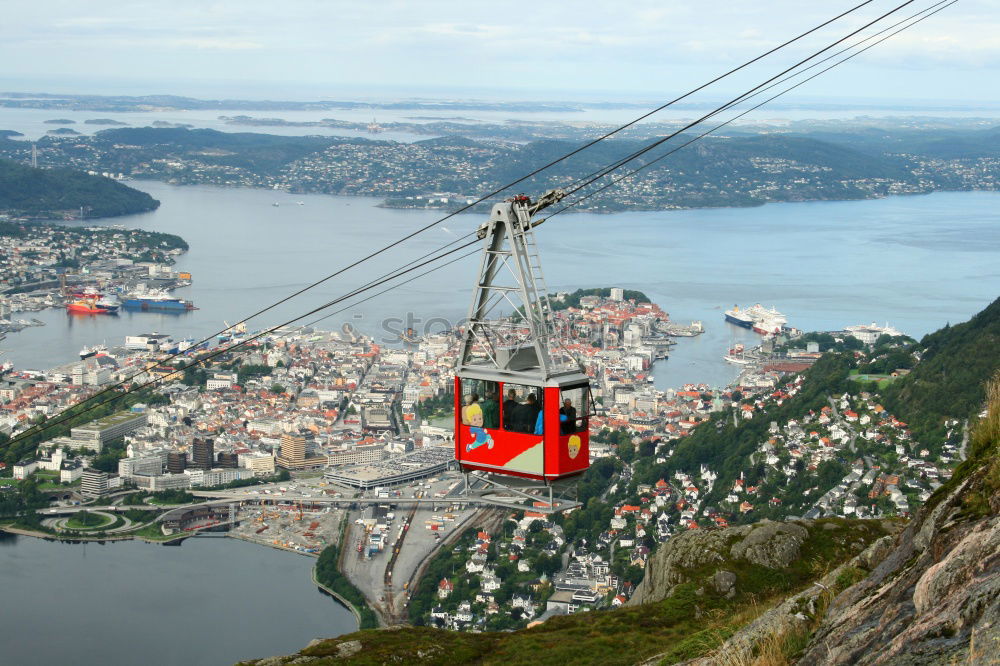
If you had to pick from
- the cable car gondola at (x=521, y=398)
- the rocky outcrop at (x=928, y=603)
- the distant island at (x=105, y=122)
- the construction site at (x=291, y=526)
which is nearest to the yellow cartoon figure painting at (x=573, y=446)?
the cable car gondola at (x=521, y=398)

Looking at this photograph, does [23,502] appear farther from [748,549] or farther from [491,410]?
[491,410]

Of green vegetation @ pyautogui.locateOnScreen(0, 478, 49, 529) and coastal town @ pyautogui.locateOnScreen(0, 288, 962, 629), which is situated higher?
coastal town @ pyautogui.locateOnScreen(0, 288, 962, 629)

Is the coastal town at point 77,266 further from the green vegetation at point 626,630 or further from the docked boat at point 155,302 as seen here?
the green vegetation at point 626,630

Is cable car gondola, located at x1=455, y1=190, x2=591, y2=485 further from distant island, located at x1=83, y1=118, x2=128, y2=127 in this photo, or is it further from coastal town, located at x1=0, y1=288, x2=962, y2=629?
distant island, located at x1=83, y1=118, x2=128, y2=127

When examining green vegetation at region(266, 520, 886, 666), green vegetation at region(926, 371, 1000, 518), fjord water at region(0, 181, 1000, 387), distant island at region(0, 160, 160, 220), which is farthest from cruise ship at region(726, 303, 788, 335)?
distant island at region(0, 160, 160, 220)

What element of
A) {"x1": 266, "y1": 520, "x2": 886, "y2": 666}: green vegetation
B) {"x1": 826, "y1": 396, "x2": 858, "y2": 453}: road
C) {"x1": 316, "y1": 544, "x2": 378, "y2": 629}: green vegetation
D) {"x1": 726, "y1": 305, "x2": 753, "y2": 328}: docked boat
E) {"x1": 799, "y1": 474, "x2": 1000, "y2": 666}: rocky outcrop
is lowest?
{"x1": 316, "y1": 544, "x2": 378, "y2": 629}: green vegetation

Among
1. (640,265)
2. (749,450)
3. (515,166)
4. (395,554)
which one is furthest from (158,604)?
(515,166)
